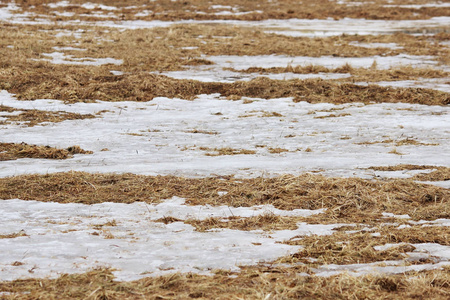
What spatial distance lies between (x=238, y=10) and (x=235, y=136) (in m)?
28.7

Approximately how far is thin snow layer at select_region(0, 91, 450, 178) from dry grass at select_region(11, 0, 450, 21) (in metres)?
21.6

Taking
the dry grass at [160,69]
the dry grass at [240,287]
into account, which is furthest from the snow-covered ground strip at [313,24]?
the dry grass at [240,287]

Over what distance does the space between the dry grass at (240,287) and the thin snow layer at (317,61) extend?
1355 centimetres

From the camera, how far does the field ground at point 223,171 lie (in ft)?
16.0

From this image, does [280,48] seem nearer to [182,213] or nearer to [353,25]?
[353,25]

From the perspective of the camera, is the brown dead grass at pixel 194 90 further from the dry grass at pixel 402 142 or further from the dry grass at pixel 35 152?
the dry grass at pixel 35 152

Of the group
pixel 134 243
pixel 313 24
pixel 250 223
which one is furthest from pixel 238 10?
pixel 134 243

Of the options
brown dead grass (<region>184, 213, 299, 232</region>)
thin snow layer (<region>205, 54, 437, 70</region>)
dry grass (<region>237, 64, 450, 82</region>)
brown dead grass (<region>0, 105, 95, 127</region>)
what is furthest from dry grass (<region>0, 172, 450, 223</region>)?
thin snow layer (<region>205, 54, 437, 70</region>)

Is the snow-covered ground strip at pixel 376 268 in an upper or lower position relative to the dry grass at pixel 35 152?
upper

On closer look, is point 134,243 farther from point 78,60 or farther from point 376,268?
point 78,60

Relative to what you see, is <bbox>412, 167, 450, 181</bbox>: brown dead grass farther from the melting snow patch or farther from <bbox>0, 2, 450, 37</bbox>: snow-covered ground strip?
Result: <bbox>0, 2, 450, 37</bbox>: snow-covered ground strip

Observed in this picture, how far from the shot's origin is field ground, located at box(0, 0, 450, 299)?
4863mm

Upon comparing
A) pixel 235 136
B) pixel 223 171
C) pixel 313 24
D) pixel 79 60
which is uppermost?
pixel 313 24

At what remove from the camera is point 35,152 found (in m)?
9.44
